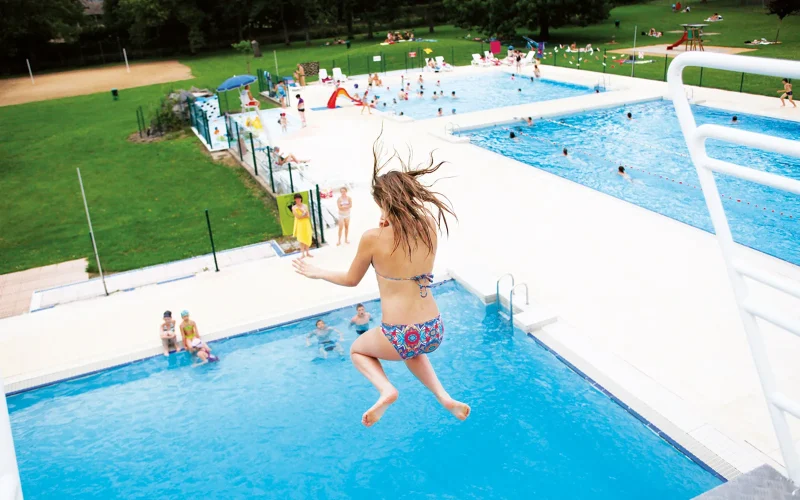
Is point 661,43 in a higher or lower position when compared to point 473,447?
higher

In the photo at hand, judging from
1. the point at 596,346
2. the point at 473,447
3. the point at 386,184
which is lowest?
the point at 473,447

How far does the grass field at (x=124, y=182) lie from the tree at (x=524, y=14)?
4.09 metres

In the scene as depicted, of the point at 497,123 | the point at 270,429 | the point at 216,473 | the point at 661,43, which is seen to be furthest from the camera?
the point at 661,43

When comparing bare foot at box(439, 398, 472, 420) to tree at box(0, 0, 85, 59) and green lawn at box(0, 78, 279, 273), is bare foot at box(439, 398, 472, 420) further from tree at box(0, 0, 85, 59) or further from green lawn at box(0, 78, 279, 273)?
tree at box(0, 0, 85, 59)

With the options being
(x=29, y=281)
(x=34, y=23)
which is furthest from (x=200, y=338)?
(x=34, y=23)

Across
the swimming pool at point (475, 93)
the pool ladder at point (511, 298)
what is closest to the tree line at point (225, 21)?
the swimming pool at point (475, 93)

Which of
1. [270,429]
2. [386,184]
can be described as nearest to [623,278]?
[270,429]

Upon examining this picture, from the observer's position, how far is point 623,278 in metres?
12.0

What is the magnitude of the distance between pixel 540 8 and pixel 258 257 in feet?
125

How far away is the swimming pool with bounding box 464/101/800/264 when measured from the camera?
15977mm

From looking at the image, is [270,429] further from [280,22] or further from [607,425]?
[280,22]

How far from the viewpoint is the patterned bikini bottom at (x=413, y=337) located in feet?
14.2

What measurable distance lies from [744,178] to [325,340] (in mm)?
8666

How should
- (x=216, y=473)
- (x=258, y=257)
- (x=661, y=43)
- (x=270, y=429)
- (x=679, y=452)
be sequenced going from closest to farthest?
(x=679, y=452), (x=216, y=473), (x=270, y=429), (x=258, y=257), (x=661, y=43)
